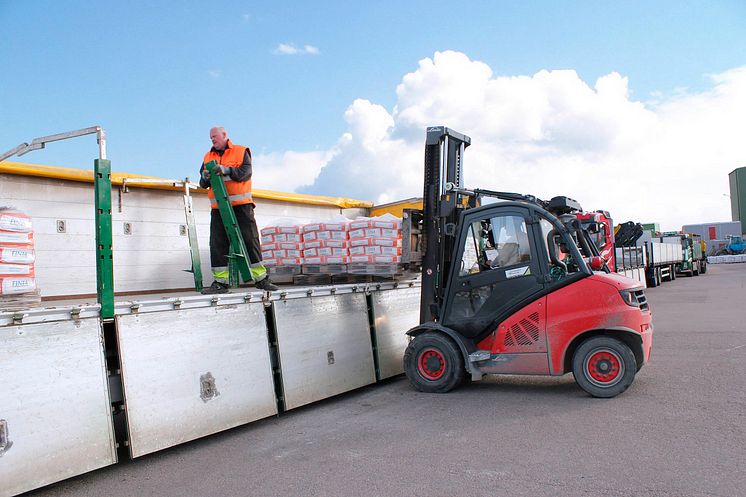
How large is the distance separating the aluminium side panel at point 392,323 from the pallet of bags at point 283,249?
3.96 feet

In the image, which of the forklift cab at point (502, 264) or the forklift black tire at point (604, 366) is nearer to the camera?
the forklift black tire at point (604, 366)

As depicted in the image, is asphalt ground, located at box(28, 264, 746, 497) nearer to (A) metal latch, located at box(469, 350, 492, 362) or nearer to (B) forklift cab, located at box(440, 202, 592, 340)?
(A) metal latch, located at box(469, 350, 492, 362)

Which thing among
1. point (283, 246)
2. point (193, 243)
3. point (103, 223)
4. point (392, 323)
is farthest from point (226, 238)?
point (392, 323)

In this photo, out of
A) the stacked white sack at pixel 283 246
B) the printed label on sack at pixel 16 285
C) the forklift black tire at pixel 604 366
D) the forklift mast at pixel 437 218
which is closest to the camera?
the printed label on sack at pixel 16 285

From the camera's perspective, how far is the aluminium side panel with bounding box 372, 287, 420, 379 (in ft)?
25.4

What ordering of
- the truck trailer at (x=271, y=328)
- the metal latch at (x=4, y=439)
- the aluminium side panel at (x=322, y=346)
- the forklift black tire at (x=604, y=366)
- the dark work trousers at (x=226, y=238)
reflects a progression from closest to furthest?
the metal latch at (x=4, y=439) → the truck trailer at (x=271, y=328) → the forklift black tire at (x=604, y=366) → the aluminium side panel at (x=322, y=346) → the dark work trousers at (x=226, y=238)

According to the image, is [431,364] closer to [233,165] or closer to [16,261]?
[233,165]

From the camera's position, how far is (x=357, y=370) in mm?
7258

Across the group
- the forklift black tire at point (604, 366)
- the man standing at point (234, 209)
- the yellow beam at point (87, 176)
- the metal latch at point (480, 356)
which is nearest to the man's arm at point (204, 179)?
the man standing at point (234, 209)

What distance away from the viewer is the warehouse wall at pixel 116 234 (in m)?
6.46

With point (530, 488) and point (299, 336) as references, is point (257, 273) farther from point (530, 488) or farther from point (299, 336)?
point (530, 488)

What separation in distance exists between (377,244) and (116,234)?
317cm

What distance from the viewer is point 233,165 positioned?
6.61 meters

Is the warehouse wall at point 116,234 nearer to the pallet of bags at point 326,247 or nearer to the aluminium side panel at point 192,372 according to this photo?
the pallet of bags at point 326,247
